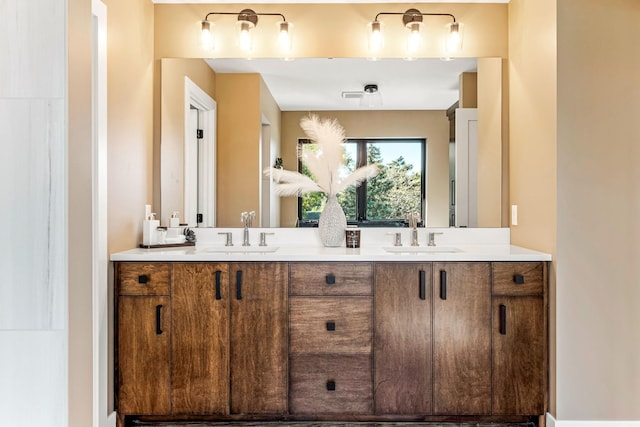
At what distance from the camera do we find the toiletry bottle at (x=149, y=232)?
2.57 m

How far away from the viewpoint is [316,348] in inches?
89.8

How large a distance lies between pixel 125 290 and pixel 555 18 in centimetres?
248

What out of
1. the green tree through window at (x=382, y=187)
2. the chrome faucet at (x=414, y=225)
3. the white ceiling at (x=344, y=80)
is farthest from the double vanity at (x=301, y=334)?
the white ceiling at (x=344, y=80)

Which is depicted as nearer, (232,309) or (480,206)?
(232,309)

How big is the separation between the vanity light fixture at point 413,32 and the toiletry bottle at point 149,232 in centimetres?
167

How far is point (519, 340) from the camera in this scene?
7.39 ft

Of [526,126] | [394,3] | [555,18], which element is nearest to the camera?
[555,18]

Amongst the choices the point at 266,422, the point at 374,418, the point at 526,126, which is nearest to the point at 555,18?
the point at 526,126

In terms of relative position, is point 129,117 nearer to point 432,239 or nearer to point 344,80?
point 344,80
